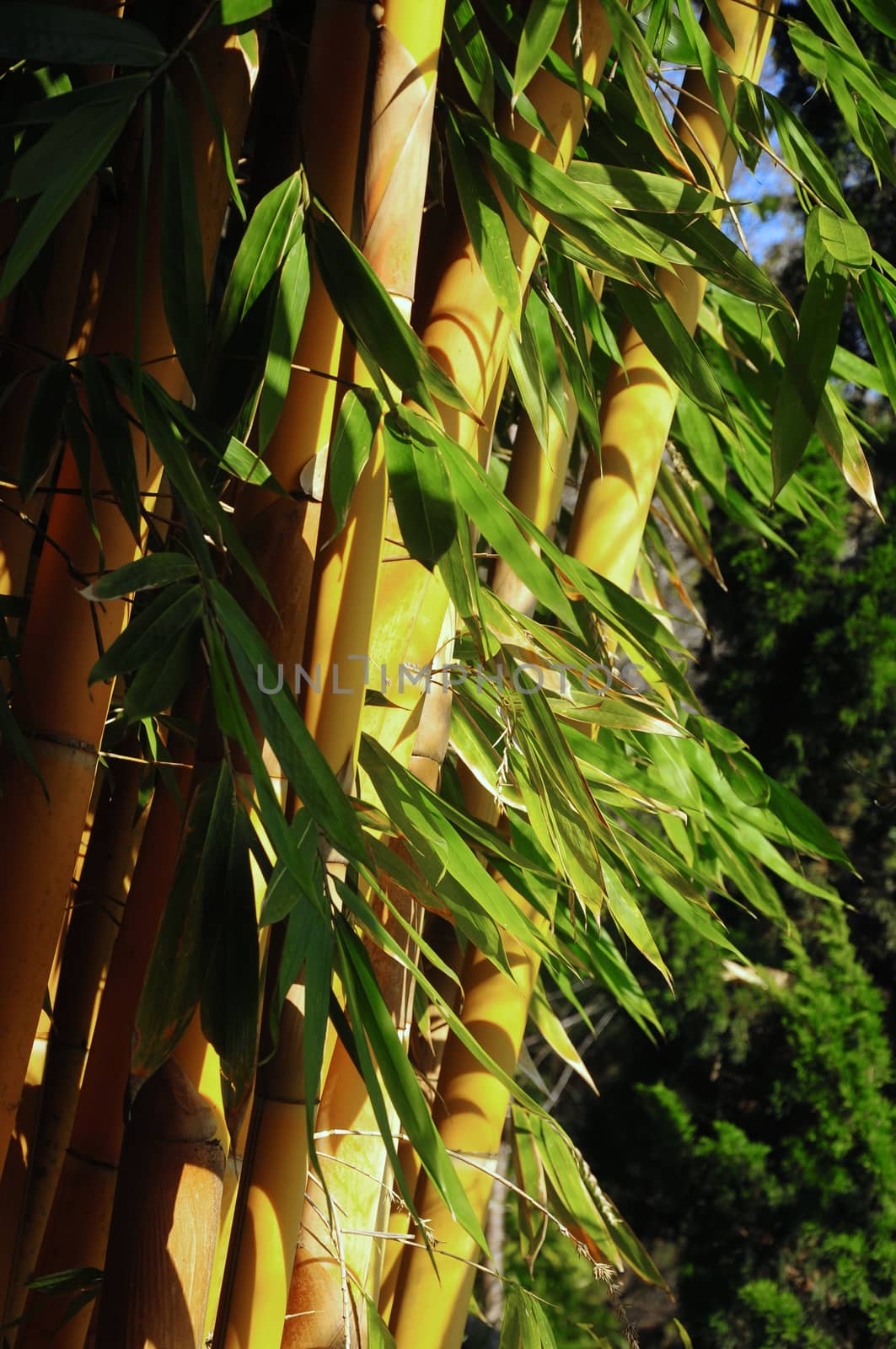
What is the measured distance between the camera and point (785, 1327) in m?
2.93

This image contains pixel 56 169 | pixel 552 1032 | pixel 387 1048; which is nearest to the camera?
pixel 56 169

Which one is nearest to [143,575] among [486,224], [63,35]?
[63,35]

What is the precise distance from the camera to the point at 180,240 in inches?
24.1

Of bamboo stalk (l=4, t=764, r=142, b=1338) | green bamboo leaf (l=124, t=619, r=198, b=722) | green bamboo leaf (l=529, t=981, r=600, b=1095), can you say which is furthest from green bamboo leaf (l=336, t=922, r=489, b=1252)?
green bamboo leaf (l=529, t=981, r=600, b=1095)

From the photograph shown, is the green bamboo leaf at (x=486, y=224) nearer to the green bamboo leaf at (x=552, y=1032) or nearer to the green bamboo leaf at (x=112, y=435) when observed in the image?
the green bamboo leaf at (x=112, y=435)

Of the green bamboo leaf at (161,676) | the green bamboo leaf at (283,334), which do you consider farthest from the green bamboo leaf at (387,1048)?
the green bamboo leaf at (283,334)

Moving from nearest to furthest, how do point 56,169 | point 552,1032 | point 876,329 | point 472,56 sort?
point 56,169, point 472,56, point 876,329, point 552,1032

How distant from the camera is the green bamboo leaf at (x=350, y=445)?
64 centimetres

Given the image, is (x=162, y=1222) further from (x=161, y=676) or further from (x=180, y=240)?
(x=180, y=240)

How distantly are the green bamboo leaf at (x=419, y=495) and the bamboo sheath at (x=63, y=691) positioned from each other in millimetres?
139

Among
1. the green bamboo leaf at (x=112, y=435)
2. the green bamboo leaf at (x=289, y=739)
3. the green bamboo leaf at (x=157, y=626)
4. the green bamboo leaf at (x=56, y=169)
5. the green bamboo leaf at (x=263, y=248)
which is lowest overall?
the green bamboo leaf at (x=289, y=739)

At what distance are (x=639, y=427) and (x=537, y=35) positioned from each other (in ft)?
1.24

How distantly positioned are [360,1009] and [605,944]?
820 millimetres

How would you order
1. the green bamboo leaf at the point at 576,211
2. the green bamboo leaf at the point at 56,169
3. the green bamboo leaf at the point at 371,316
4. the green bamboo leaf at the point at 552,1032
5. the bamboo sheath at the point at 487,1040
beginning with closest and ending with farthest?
1. the green bamboo leaf at the point at 56,169
2. the green bamboo leaf at the point at 371,316
3. the green bamboo leaf at the point at 576,211
4. the bamboo sheath at the point at 487,1040
5. the green bamboo leaf at the point at 552,1032
